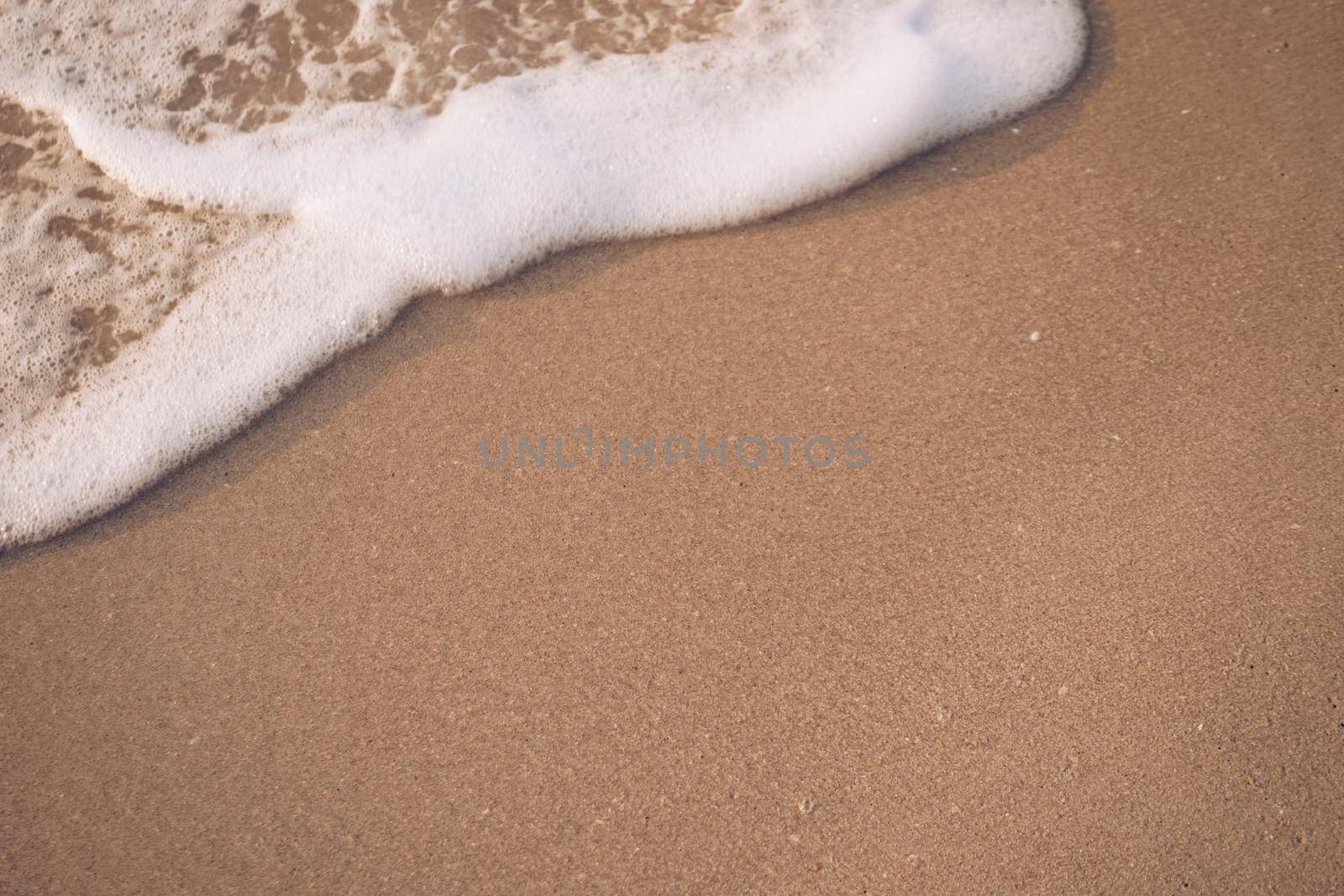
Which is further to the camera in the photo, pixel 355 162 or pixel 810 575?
pixel 355 162

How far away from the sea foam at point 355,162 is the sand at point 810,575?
110 mm

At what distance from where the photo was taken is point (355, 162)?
2217mm

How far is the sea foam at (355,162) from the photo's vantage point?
2035mm

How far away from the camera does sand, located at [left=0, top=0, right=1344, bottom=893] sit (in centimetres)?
150

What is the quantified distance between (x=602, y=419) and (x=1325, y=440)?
54.2 inches

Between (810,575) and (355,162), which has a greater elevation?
(355,162)

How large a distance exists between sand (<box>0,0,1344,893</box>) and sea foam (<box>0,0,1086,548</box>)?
0.11 m

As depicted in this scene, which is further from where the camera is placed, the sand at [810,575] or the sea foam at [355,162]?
the sea foam at [355,162]

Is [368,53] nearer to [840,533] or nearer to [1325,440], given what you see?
[840,533]

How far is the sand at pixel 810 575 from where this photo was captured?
4.92 feet

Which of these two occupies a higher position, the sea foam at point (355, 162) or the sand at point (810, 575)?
the sea foam at point (355, 162)

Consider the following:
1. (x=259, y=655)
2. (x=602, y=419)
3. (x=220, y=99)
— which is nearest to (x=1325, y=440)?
(x=602, y=419)

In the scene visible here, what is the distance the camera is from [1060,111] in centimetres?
206

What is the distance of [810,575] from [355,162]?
152 centimetres
